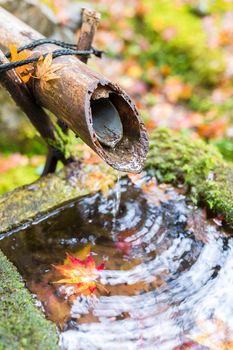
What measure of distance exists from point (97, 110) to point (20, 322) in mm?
1106

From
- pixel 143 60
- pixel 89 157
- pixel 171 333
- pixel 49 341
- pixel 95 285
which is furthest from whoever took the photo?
pixel 143 60

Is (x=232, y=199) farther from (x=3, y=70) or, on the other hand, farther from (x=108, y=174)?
(x=3, y=70)

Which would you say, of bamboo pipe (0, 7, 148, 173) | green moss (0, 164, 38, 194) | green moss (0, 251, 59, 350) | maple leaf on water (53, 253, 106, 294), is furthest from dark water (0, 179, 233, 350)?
green moss (0, 164, 38, 194)

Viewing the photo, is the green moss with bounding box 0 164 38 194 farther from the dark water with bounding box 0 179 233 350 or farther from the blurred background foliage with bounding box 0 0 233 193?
the dark water with bounding box 0 179 233 350

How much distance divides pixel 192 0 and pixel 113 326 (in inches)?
232

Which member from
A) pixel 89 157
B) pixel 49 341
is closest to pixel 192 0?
pixel 89 157

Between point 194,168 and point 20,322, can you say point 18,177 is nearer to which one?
point 194,168

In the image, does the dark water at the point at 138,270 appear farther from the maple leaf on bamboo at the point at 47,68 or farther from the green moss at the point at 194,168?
the maple leaf on bamboo at the point at 47,68

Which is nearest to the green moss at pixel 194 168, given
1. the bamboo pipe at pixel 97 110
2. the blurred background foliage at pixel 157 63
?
the bamboo pipe at pixel 97 110

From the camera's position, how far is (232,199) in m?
2.57

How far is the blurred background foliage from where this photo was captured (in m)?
4.32

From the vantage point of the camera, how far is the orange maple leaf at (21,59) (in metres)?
2.16

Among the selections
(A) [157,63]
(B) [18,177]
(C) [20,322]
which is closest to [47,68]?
(C) [20,322]

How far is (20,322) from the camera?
178cm
